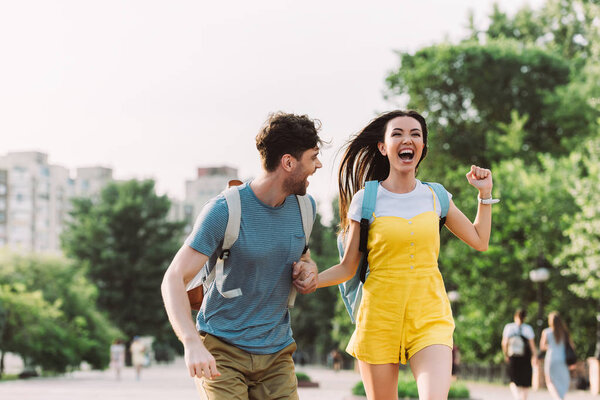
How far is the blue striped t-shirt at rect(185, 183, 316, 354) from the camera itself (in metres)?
4.59

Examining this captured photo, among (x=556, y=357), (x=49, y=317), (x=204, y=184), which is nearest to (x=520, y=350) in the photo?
(x=556, y=357)

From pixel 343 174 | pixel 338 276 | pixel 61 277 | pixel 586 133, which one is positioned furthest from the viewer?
pixel 61 277

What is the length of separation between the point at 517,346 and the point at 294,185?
10.9 meters

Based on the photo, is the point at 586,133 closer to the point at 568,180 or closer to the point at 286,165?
the point at 568,180

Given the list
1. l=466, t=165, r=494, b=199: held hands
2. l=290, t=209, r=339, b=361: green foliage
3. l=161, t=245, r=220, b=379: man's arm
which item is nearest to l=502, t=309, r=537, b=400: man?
l=466, t=165, r=494, b=199: held hands

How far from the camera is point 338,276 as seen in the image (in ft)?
17.4

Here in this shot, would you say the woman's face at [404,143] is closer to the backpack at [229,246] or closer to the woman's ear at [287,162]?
the backpack at [229,246]

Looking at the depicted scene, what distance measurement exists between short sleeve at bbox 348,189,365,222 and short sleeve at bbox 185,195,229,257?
1024 mm

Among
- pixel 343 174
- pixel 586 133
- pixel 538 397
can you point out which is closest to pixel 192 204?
pixel 586 133

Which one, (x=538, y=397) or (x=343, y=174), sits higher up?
(x=343, y=174)

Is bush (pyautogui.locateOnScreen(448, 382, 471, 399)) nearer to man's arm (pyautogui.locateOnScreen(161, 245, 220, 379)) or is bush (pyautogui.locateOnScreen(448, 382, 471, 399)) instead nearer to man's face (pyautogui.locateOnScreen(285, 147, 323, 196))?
man's face (pyautogui.locateOnScreen(285, 147, 323, 196))

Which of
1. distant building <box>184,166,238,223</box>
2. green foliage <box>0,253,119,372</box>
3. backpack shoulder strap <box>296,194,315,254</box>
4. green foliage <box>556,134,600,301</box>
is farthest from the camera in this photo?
distant building <box>184,166,238,223</box>

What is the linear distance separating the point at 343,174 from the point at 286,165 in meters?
1.42

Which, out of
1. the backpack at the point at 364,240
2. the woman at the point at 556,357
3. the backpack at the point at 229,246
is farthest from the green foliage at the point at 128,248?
the backpack at the point at 229,246
